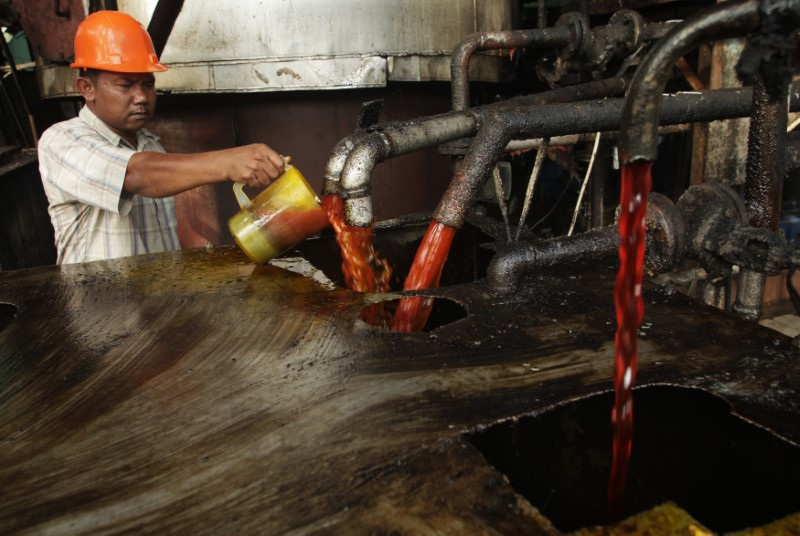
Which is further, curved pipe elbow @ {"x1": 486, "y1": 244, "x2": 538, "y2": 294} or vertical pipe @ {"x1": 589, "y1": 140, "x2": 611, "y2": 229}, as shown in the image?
vertical pipe @ {"x1": 589, "y1": 140, "x2": 611, "y2": 229}

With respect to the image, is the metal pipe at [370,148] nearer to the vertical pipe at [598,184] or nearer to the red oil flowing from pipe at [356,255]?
the red oil flowing from pipe at [356,255]

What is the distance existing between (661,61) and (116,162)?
90.6 inches

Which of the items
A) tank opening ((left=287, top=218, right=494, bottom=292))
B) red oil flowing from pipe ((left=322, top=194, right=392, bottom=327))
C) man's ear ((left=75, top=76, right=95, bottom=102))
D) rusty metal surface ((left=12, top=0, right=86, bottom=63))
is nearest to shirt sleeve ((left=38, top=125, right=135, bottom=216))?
man's ear ((left=75, top=76, right=95, bottom=102))

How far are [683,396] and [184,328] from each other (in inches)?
57.2

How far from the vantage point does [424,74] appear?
3.83m

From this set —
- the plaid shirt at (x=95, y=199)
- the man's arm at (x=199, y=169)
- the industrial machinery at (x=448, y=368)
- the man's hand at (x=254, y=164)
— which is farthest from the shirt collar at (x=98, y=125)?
the man's hand at (x=254, y=164)

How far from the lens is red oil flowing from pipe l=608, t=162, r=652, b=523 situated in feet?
3.87

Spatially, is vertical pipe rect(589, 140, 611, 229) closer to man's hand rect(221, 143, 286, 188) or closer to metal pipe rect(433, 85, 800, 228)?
metal pipe rect(433, 85, 800, 228)

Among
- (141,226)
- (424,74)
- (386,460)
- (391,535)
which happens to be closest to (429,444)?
(386,460)

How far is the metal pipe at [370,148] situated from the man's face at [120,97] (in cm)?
148

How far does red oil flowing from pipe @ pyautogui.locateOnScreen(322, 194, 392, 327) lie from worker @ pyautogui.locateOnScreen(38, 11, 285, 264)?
32cm

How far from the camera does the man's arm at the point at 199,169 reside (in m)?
2.27

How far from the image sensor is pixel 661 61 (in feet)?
3.38

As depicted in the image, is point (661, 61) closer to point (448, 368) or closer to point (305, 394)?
point (448, 368)
